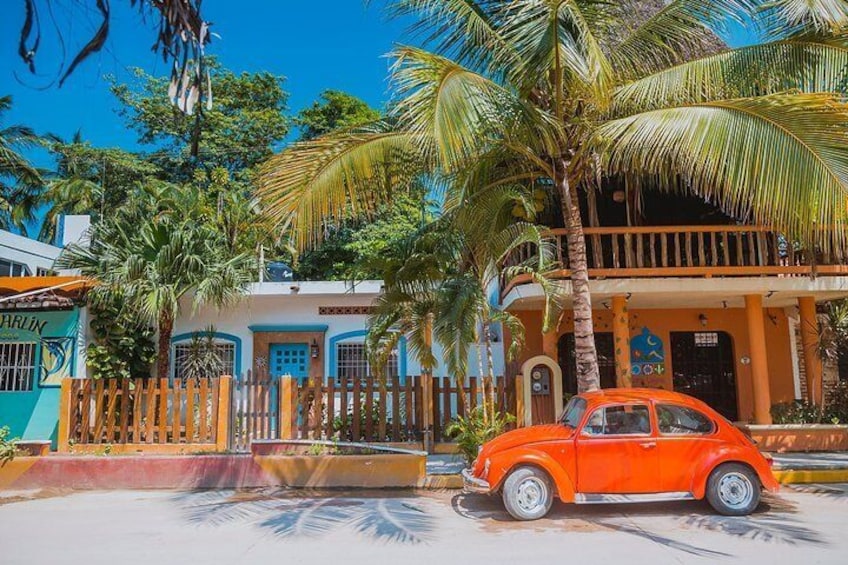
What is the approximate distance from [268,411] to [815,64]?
10223mm

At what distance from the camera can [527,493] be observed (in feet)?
24.0

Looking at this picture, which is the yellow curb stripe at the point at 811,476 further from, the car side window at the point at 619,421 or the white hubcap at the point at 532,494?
the white hubcap at the point at 532,494

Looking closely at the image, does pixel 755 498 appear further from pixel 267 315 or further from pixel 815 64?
pixel 267 315

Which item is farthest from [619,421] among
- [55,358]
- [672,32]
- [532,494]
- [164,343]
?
[55,358]

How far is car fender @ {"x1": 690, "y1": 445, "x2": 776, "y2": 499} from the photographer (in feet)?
23.8

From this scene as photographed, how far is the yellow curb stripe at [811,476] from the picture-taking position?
9359 mm

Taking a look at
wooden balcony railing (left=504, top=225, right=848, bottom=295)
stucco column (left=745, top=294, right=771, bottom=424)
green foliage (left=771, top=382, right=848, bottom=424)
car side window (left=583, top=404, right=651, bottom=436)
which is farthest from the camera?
stucco column (left=745, top=294, right=771, bottom=424)

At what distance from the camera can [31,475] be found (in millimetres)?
9609

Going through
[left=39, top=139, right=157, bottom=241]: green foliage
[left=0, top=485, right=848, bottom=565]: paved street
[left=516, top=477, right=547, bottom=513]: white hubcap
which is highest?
[left=39, top=139, right=157, bottom=241]: green foliage

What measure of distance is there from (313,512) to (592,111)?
6.79 metres

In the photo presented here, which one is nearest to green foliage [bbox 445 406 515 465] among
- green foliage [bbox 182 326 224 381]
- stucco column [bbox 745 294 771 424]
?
stucco column [bbox 745 294 771 424]

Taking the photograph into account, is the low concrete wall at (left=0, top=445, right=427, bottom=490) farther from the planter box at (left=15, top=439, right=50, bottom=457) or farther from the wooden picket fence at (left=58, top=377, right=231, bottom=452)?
the wooden picket fence at (left=58, top=377, right=231, bottom=452)

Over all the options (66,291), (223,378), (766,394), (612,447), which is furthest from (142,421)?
(766,394)

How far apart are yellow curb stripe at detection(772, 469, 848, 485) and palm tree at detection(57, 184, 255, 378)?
35.9 feet
